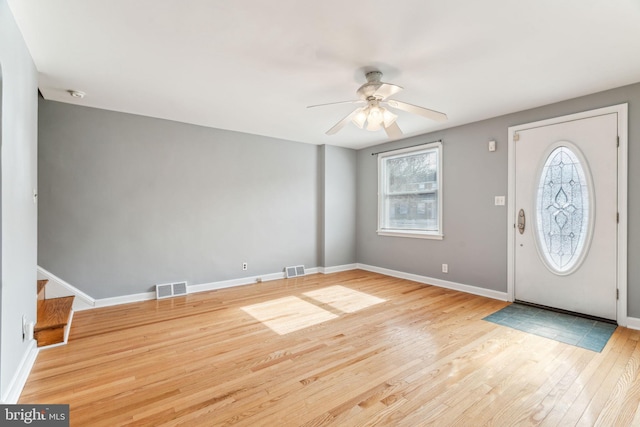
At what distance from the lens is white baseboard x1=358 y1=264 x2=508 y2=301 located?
12.7 ft

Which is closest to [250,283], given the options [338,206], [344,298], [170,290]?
[170,290]

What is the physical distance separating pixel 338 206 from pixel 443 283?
2238mm

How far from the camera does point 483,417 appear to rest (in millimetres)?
A: 1671

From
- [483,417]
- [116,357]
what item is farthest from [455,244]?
[116,357]

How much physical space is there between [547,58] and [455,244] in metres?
2.58

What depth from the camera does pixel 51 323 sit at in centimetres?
253

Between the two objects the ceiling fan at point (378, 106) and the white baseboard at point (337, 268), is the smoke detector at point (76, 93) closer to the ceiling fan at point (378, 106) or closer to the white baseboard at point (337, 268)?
the ceiling fan at point (378, 106)

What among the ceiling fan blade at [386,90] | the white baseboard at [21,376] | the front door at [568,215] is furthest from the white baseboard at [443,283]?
the white baseboard at [21,376]

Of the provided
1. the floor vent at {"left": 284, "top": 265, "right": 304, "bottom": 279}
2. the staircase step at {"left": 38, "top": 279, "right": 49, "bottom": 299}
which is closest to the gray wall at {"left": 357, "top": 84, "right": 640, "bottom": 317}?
the floor vent at {"left": 284, "top": 265, "right": 304, "bottom": 279}

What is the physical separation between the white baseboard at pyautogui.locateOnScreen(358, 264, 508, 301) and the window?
2.14 ft

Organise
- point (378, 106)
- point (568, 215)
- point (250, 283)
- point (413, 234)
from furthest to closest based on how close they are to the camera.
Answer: point (413, 234), point (250, 283), point (568, 215), point (378, 106)

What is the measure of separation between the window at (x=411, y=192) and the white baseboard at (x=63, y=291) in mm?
4334

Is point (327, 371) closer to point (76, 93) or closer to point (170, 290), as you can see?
point (170, 290)

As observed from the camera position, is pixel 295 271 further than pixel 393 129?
Yes
